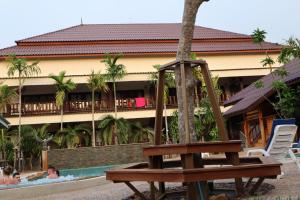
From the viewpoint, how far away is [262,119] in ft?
68.7

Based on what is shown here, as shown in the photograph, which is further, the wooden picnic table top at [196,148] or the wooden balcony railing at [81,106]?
the wooden balcony railing at [81,106]

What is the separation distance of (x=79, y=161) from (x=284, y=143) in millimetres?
14642

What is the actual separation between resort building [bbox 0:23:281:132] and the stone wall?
4324 millimetres

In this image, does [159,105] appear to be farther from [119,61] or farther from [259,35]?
[119,61]

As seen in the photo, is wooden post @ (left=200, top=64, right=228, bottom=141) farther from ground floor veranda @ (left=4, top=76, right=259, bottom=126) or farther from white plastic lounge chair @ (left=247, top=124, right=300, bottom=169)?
ground floor veranda @ (left=4, top=76, right=259, bottom=126)

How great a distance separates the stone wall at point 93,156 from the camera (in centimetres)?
2053

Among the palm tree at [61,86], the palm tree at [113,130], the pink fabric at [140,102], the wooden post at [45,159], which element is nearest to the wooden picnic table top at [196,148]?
the wooden post at [45,159]

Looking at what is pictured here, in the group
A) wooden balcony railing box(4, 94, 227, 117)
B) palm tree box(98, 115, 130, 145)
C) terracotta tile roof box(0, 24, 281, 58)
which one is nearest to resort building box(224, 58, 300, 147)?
wooden balcony railing box(4, 94, 227, 117)

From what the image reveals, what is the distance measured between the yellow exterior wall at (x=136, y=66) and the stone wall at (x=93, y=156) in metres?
5.48

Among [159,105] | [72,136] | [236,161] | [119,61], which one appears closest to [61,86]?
[72,136]

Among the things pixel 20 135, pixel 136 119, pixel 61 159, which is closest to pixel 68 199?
pixel 61 159

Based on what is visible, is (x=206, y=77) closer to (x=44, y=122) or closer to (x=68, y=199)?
(x=68, y=199)

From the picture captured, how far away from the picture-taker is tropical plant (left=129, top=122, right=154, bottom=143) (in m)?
24.5

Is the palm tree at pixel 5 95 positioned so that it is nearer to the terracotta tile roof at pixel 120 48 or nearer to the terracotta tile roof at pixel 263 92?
the terracotta tile roof at pixel 120 48
